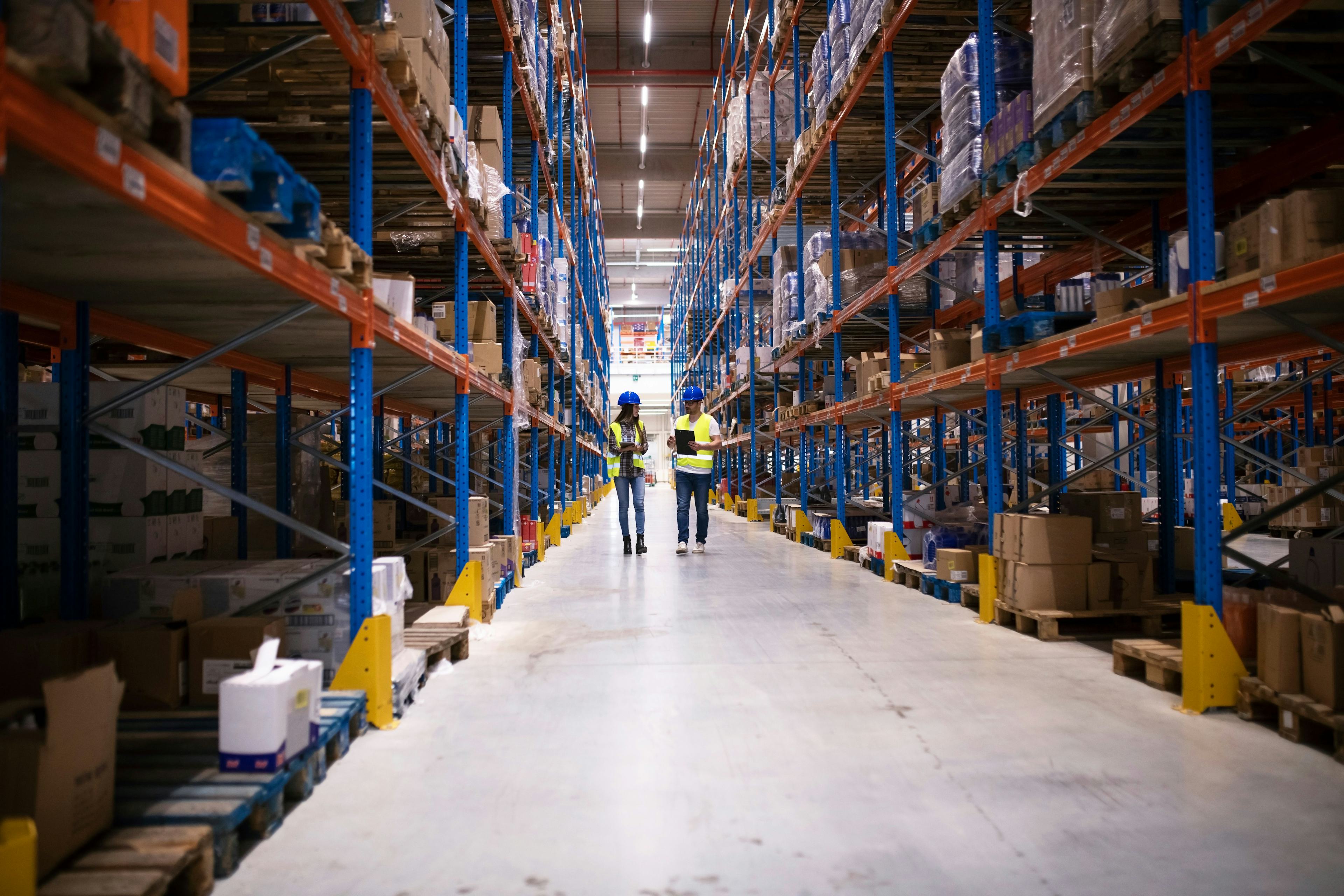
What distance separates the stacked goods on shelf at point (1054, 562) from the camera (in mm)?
5215

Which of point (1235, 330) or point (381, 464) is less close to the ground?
point (1235, 330)

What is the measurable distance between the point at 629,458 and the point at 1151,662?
20.8 feet

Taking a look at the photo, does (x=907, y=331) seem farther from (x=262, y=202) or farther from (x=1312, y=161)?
(x=262, y=202)

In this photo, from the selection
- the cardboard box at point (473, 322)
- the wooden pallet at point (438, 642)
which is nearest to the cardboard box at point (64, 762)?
the wooden pallet at point (438, 642)

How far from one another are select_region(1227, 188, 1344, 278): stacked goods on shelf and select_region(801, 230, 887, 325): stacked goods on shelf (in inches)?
237

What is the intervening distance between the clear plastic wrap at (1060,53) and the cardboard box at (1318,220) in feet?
5.09

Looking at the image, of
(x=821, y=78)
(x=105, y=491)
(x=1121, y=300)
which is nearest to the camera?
(x=105, y=491)

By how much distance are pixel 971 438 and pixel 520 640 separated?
10543 millimetres

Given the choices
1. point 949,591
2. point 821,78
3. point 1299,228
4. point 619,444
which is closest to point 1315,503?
point 949,591

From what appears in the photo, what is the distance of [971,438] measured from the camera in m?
13.9

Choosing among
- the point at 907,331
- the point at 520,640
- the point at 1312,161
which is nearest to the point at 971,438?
the point at 907,331

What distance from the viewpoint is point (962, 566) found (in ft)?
21.1

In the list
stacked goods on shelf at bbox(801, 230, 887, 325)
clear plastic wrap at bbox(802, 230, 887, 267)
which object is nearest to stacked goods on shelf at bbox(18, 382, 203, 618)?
stacked goods on shelf at bbox(801, 230, 887, 325)

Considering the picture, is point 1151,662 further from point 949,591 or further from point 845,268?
point 845,268
